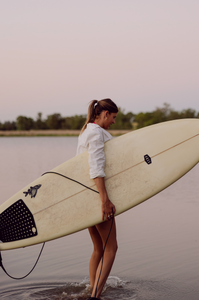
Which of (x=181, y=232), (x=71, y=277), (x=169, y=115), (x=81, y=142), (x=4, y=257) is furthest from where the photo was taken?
(x=169, y=115)

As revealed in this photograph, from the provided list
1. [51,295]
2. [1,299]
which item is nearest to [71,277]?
[51,295]

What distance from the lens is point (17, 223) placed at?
2.98m

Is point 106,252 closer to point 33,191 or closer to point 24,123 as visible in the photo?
point 33,191

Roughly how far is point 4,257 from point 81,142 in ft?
6.71

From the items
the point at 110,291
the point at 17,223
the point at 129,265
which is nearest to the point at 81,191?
the point at 17,223

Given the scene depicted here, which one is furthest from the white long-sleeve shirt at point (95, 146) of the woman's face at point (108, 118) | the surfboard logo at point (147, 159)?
the surfboard logo at point (147, 159)

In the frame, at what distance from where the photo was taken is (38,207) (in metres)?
2.95

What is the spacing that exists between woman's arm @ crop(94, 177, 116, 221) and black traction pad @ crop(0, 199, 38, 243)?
0.69 meters

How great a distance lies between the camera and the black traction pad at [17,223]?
2.95m

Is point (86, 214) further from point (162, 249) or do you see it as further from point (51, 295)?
point (162, 249)

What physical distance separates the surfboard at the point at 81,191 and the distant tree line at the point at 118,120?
268 feet

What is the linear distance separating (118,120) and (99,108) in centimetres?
8358

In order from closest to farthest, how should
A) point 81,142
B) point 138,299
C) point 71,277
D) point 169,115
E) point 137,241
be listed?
point 81,142, point 138,299, point 71,277, point 137,241, point 169,115

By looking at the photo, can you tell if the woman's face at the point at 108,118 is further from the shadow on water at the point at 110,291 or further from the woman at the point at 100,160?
the shadow on water at the point at 110,291
